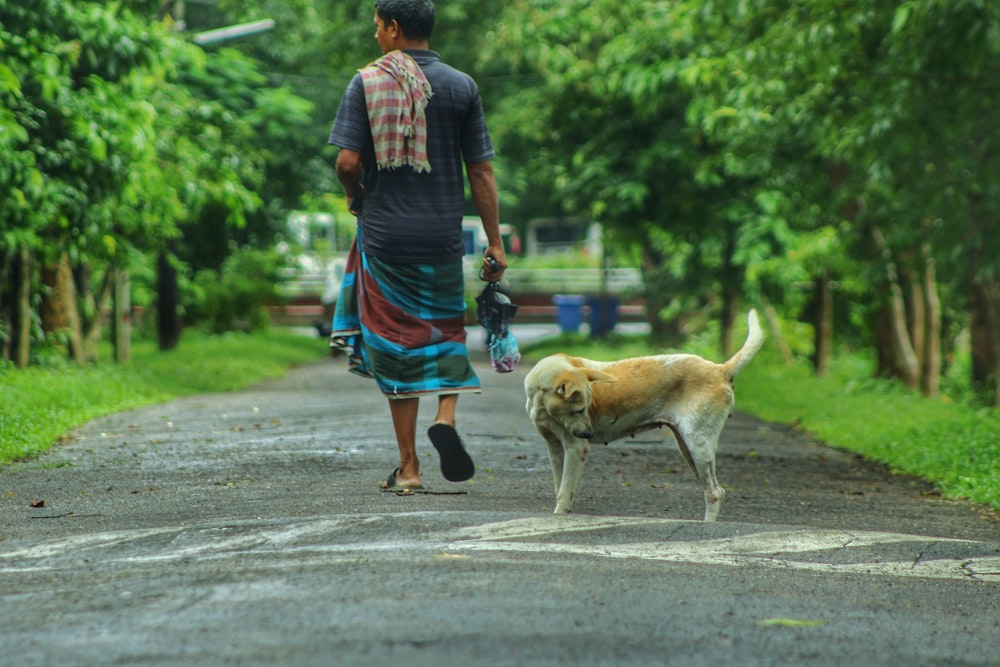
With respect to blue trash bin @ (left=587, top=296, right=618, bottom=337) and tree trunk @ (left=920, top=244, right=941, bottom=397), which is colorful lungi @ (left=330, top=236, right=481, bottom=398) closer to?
tree trunk @ (left=920, top=244, right=941, bottom=397)

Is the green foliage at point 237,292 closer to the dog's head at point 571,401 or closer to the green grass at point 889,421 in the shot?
the green grass at point 889,421

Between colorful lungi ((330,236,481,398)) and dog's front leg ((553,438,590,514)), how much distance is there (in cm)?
71

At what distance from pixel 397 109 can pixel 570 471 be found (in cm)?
173

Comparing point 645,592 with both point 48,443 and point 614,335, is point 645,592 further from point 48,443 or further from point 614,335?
point 614,335

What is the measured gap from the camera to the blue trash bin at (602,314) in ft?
108

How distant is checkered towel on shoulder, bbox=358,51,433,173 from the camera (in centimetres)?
613

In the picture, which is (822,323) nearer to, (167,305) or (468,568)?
(167,305)

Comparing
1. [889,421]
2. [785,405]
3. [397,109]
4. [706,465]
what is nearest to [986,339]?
[785,405]

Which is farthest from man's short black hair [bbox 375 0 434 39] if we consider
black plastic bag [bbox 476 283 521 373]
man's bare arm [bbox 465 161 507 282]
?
black plastic bag [bbox 476 283 521 373]

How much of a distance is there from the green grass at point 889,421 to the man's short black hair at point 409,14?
4274 mm

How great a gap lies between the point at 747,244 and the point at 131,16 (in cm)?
895

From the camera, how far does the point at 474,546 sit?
4.98 metres

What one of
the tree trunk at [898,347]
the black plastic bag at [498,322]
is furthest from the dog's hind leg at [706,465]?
the tree trunk at [898,347]

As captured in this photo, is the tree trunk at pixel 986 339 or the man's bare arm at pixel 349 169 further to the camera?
the tree trunk at pixel 986 339
